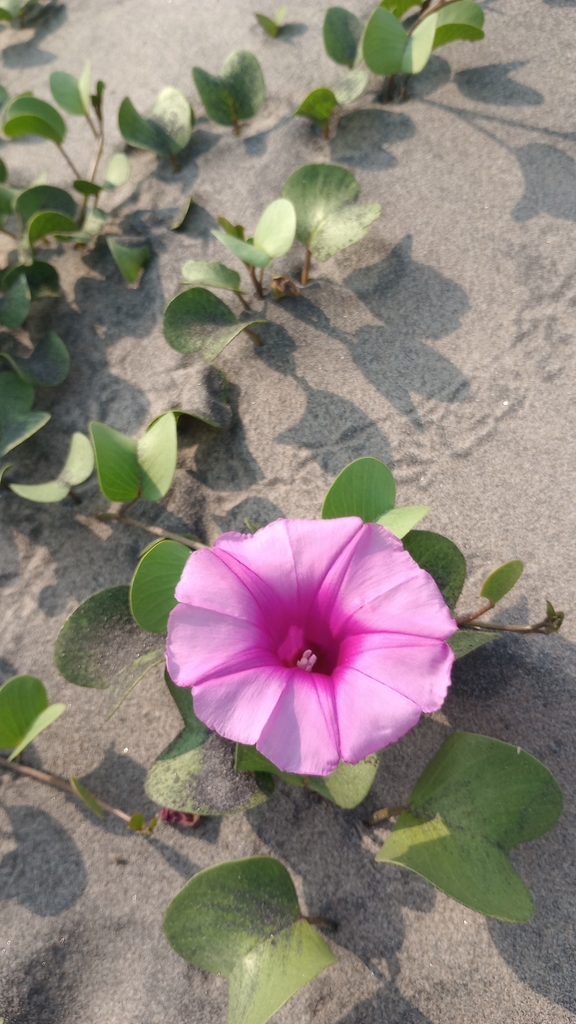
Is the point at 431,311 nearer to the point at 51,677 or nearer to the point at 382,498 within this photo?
the point at 382,498

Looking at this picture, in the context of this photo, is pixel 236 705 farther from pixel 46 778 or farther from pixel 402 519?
pixel 46 778

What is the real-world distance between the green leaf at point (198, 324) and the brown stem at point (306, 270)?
0.21 meters

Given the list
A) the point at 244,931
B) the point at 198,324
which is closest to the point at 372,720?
the point at 244,931

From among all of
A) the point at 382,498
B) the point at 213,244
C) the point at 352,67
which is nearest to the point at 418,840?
the point at 382,498

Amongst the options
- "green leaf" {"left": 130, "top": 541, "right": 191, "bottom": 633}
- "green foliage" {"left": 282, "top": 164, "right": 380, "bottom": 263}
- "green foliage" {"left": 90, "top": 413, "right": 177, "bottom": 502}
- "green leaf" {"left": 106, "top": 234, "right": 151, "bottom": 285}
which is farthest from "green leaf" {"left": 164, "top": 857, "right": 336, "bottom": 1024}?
"green leaf" {"left": 106, "top": 234, "right": 151, "bottom": 285}

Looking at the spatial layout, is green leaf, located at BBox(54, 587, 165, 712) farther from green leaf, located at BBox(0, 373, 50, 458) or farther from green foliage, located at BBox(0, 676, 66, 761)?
Result: green leaf, located at BBox(0, 373, 50, 458)

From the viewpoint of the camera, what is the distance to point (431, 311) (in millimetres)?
1502

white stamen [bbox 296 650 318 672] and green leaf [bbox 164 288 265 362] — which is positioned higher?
green leaf [bbox 164 288 265 362]

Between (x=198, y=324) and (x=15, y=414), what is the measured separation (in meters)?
0.45

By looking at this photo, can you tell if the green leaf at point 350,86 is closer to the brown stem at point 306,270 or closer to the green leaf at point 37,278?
the brown stem at point 306,270

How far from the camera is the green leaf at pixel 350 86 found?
1691 mm

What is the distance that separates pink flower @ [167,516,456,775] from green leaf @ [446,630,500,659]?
24 centimetres

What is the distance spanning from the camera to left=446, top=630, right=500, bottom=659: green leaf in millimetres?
1060

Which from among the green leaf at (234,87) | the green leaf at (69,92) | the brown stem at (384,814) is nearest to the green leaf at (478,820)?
the brown stem at (384,814)
